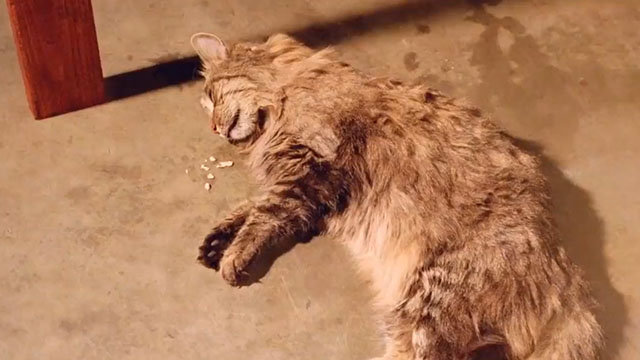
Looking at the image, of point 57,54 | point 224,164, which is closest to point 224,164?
point 224,164

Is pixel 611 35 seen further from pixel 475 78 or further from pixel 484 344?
pixel 484 344

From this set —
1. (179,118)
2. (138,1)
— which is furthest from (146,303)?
(138,1)

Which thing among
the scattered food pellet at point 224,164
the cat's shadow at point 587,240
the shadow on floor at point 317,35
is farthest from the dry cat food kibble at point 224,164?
the cat's shadow at point 587,240

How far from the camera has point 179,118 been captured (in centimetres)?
291

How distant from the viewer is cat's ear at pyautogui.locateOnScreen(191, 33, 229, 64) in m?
2.78

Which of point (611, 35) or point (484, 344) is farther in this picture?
point (611, 35)

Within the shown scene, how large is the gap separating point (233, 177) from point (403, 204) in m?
0.55

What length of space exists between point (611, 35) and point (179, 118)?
143 cm

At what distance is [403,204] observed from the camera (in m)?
2.50

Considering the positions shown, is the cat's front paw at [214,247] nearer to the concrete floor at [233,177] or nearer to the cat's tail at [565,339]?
the concrete floor at [233,177]

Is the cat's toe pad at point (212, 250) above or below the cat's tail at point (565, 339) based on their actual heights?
below

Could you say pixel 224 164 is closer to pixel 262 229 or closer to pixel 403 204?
pixel 262 229

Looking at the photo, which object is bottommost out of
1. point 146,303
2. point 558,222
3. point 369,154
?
point 146,303

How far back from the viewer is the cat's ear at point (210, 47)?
278 cm
